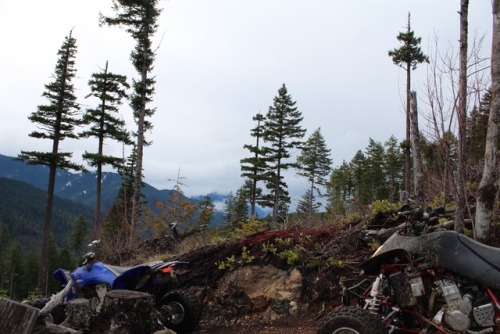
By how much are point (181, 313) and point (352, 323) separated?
10.5 ft

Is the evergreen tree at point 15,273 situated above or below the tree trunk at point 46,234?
below

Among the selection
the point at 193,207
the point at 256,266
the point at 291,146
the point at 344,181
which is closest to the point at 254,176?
the point at 291,146

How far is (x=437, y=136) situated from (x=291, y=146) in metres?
33.9

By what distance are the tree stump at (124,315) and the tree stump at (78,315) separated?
269mm

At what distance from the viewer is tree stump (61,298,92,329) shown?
538 centimetres

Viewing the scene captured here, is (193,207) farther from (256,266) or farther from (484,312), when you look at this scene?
(484,312)

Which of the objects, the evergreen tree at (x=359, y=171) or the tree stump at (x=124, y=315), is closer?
the tree stump at (x=124, y=315)

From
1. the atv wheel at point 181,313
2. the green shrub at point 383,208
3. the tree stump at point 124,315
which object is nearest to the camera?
the tree stump at point 124,315

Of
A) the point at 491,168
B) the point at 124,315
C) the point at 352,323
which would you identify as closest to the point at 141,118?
the point at 124,315

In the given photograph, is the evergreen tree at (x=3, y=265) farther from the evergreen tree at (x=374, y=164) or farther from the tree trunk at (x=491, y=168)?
the tree trunk at (x=491, y=168)

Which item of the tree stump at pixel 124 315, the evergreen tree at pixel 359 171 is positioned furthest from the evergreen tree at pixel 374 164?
the tree stump at pixel 124 315

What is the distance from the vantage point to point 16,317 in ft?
13.2

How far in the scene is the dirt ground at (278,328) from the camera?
5.55 metres

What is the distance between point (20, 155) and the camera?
24328 millimetres
